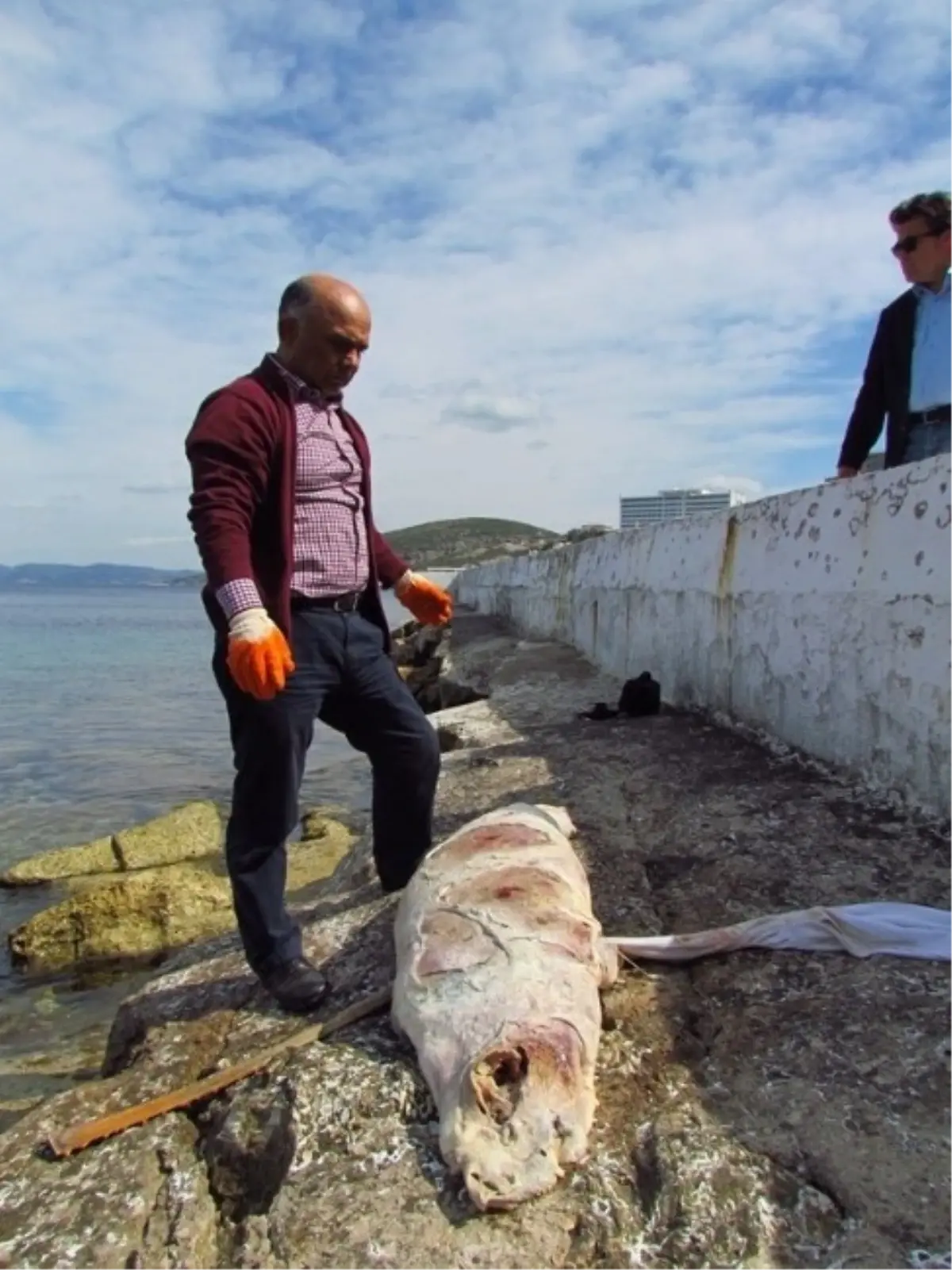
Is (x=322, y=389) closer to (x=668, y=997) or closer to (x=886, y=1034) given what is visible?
(x=668, y=997)

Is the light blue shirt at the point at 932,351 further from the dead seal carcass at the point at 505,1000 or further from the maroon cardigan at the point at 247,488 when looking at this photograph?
the maroon cardigan at the point at 247,488

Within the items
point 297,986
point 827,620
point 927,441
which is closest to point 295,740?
point 297,986

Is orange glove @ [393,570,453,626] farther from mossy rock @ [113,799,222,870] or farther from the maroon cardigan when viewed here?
mossy rock @ [113,799,222,870]

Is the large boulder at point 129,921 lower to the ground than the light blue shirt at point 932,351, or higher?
lower

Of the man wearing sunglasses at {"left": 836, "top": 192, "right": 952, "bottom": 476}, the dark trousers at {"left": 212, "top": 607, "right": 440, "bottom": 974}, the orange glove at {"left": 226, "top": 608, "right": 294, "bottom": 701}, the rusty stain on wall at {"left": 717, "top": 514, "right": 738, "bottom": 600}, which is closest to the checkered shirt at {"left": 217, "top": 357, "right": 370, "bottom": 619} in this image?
the dark trousers at {"left": 212, "top": 607, "right": 440, "bottom": 974}

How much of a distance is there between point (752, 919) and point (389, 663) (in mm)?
1380

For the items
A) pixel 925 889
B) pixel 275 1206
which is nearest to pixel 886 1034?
pixel 925 889

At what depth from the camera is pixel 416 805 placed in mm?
3439

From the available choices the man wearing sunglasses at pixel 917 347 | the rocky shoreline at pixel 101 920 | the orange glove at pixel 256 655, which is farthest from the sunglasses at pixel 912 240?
the rocky shoreline at pixel 101 920

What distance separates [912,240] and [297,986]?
148 inches

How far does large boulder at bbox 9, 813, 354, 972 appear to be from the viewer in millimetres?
6273

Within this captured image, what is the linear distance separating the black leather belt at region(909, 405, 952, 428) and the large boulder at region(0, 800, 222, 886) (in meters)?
6.10

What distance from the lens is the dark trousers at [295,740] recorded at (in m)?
2.92

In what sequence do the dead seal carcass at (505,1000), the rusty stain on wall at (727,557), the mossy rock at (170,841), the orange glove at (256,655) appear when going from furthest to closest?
the mossy rock at (170,841), the rusty stain on wall at (727,557), the orange glove at (256,655), the dead seal carcass at (505,1000)
